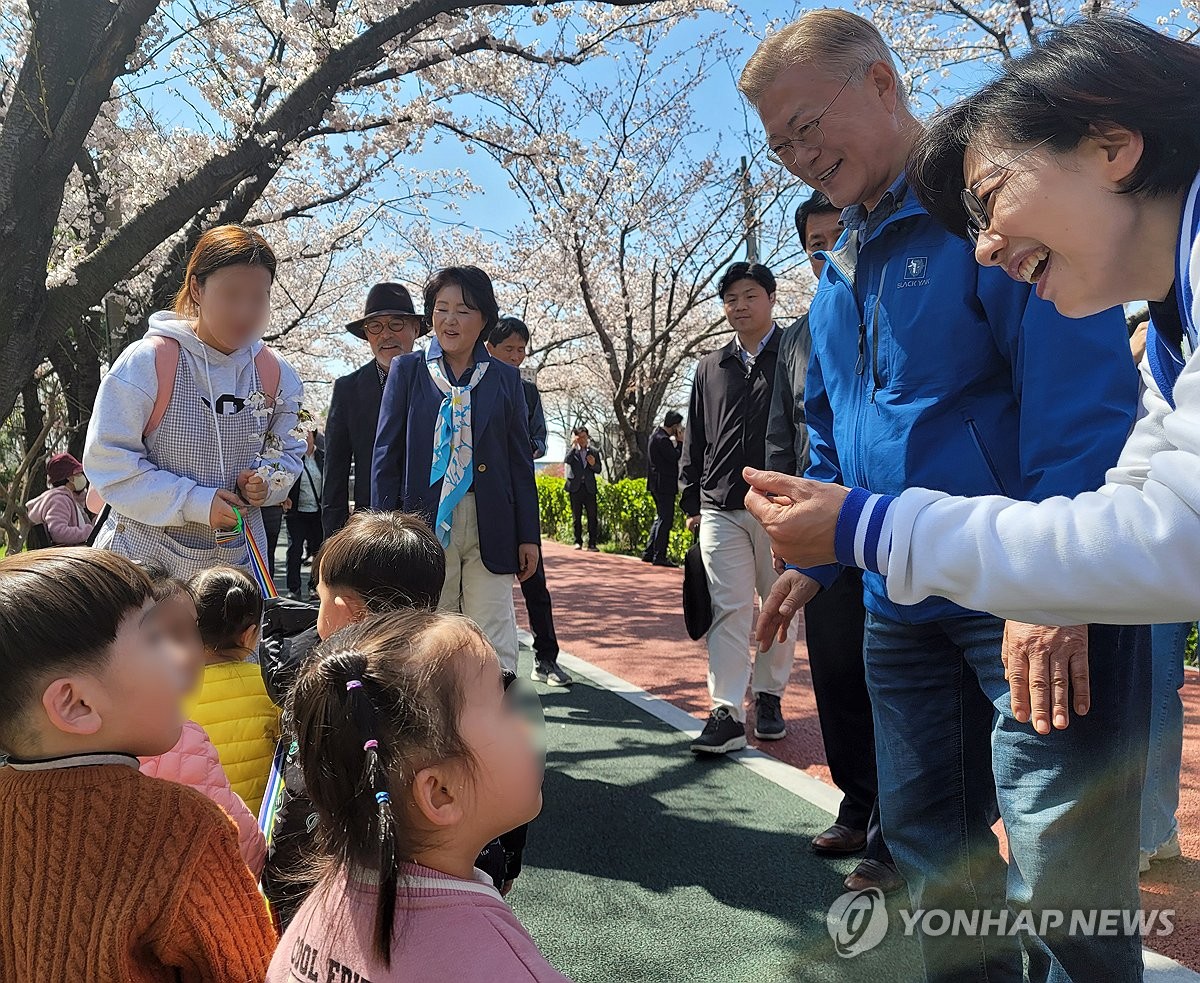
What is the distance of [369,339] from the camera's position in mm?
4828

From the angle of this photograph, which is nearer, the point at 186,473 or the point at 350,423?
the point at 186,473

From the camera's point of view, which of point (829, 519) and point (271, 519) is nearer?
point (829, 519)

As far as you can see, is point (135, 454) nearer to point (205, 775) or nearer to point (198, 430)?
point (198, 430)

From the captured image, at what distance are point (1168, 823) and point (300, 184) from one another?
13.3 metres

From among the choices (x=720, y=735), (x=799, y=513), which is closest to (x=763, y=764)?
(x=720, y=735)

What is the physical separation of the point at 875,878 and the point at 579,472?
11.2 m

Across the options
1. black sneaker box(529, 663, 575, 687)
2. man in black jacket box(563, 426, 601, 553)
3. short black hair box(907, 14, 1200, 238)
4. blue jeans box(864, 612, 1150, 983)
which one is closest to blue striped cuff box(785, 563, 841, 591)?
blue jeans box(864, 612, 1150, 983)

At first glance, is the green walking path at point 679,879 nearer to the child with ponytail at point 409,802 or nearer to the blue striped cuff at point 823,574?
the blue striped cuff at point 823,574

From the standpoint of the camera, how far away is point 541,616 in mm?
5309

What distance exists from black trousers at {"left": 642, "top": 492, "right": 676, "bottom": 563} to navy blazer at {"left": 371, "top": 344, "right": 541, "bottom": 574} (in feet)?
25.5

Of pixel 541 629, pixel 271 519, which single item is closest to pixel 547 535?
pixel 271 519

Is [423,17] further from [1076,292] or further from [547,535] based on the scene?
[547,535]

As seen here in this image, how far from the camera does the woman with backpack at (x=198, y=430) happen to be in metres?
2.46

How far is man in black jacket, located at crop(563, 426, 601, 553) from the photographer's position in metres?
13.4
